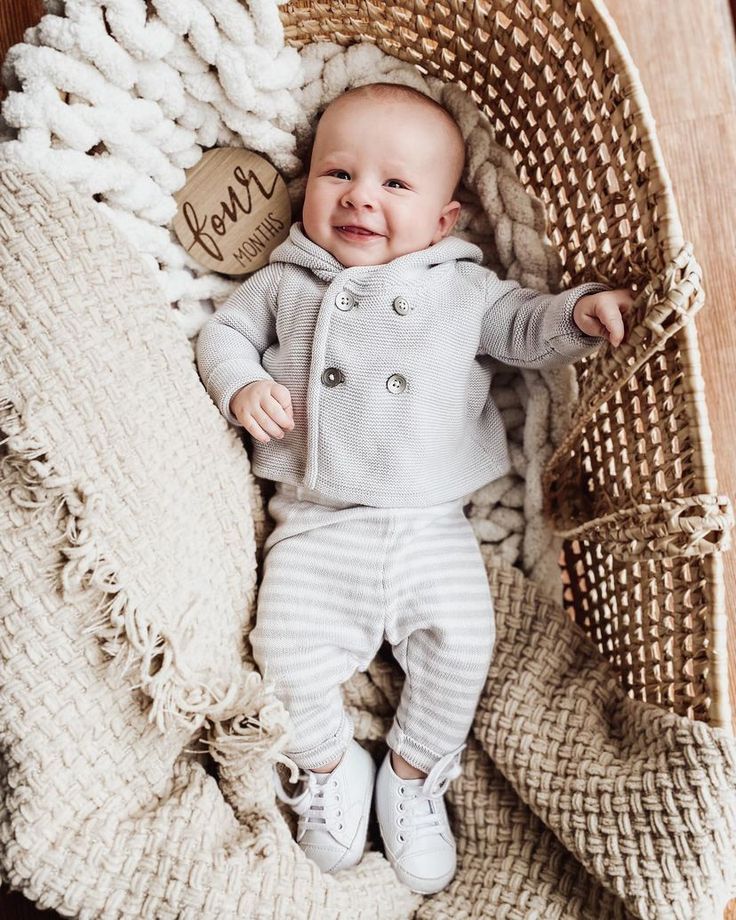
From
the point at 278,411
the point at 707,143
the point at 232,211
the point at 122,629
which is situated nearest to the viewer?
the point at 122,629

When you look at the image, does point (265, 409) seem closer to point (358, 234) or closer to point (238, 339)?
point (238, 339)

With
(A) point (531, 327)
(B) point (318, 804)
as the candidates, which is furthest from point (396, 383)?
(B) point (318, 804)

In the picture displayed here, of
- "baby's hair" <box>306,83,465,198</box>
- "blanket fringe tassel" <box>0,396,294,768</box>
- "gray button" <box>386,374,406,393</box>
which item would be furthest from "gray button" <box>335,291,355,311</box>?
"blanket fringe tassel" <box>0,396,294,768</box>

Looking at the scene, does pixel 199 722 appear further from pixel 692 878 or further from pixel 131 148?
pixel 131 148

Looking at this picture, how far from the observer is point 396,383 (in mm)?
1060

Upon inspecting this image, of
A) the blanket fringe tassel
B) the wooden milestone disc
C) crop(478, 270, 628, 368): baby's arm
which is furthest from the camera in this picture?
the wooden milestone disc

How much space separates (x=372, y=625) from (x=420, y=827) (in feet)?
0.86

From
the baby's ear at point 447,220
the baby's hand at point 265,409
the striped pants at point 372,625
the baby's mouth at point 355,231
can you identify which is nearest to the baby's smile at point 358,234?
the baby's mouth at point 355,231

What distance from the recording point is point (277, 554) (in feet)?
3.66

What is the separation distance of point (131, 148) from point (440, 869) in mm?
957

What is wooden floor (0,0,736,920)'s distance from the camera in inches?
52.9

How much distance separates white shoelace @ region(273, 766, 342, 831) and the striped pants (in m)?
0.03

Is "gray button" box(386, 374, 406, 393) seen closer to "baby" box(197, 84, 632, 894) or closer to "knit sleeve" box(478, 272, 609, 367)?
"baby" box(197, 84, 632, 894)

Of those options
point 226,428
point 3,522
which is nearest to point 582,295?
point 226,428
